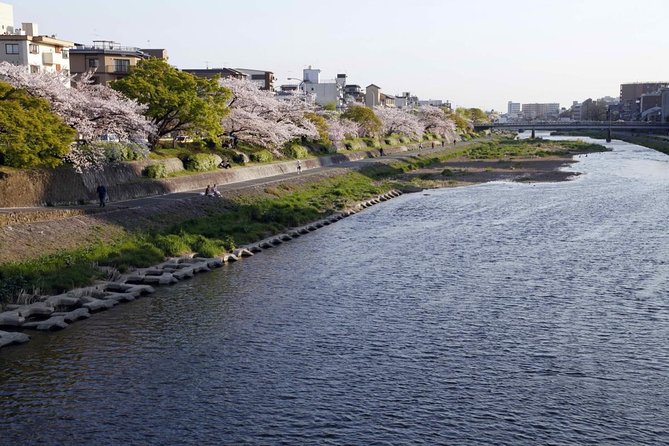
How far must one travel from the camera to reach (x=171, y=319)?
70.3 feet

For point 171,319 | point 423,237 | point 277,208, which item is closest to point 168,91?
point 277,208

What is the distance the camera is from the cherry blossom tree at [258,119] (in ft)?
177

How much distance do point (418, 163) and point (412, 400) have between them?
6808cm

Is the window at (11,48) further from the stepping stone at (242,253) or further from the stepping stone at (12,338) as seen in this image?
the stepping stone at (12,338)

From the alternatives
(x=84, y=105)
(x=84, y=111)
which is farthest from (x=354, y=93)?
(x=84, y=105)

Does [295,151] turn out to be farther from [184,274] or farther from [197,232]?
[184,274]

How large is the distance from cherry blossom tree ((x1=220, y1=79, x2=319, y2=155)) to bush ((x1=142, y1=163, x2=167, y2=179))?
13.8 meters

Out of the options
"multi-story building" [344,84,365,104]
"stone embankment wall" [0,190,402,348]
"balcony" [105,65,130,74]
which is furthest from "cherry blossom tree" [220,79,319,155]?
"multi-story building" [344,84,365,104]

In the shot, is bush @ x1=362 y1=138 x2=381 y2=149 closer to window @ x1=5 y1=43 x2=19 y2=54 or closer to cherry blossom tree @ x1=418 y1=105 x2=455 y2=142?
cherry blossom tree @ x1=418 y1=105 x2=455 y2=142

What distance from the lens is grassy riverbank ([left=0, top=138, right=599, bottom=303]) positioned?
23.3 metres

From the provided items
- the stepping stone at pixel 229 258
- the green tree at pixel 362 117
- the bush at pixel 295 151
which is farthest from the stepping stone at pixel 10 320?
the green tree at pixel 362 117

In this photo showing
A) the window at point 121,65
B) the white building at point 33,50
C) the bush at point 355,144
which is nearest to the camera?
the white building at point 33,50

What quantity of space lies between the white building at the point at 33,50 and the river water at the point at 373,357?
35671 mm

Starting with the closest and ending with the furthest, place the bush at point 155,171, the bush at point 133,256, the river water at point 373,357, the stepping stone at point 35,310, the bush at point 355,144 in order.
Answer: the river water at point 373,357
the stepping stone at point 35,310
the bush at point 133,256
the bush at point 155,171
the bush at point 355,144
